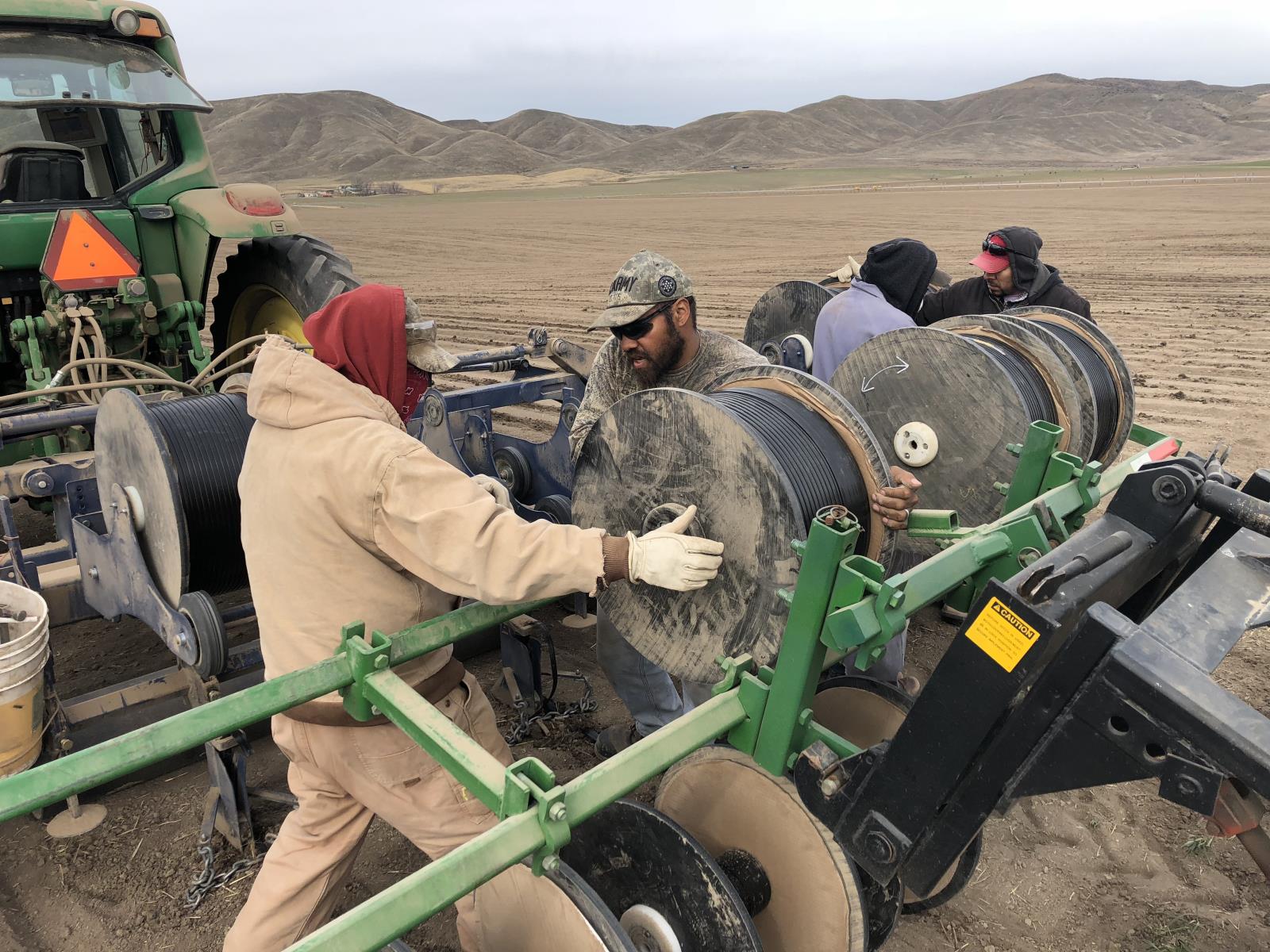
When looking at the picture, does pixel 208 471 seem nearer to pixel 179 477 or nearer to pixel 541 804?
pixel 179 477

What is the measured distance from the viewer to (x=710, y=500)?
2.66 m

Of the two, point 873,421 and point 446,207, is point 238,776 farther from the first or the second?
point 446,207

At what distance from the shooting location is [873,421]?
399 cm

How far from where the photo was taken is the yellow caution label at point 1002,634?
72.5 inches

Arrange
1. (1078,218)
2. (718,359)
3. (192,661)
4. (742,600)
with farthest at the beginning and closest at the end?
(1078,218) → (718,359) → (192,661) → (742,600)

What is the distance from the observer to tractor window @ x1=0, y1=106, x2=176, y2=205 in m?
5.97

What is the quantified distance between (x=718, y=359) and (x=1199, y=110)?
134842 mm

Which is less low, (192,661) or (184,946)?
(192,661)

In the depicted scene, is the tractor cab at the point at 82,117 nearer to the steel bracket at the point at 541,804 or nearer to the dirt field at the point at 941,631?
the dirt field at the point at 941,631

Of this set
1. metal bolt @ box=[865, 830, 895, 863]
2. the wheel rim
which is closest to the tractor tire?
the wheel rim

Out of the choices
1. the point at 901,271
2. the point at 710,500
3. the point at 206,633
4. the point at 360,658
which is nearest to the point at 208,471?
the point at 206,633

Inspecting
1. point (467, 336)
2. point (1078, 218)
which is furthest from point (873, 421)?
point (1078, 218)

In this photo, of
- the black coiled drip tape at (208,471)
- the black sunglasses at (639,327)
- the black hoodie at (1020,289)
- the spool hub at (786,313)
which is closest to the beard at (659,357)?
the black sunglasses at (639,327)

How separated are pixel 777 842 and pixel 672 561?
101 cm
